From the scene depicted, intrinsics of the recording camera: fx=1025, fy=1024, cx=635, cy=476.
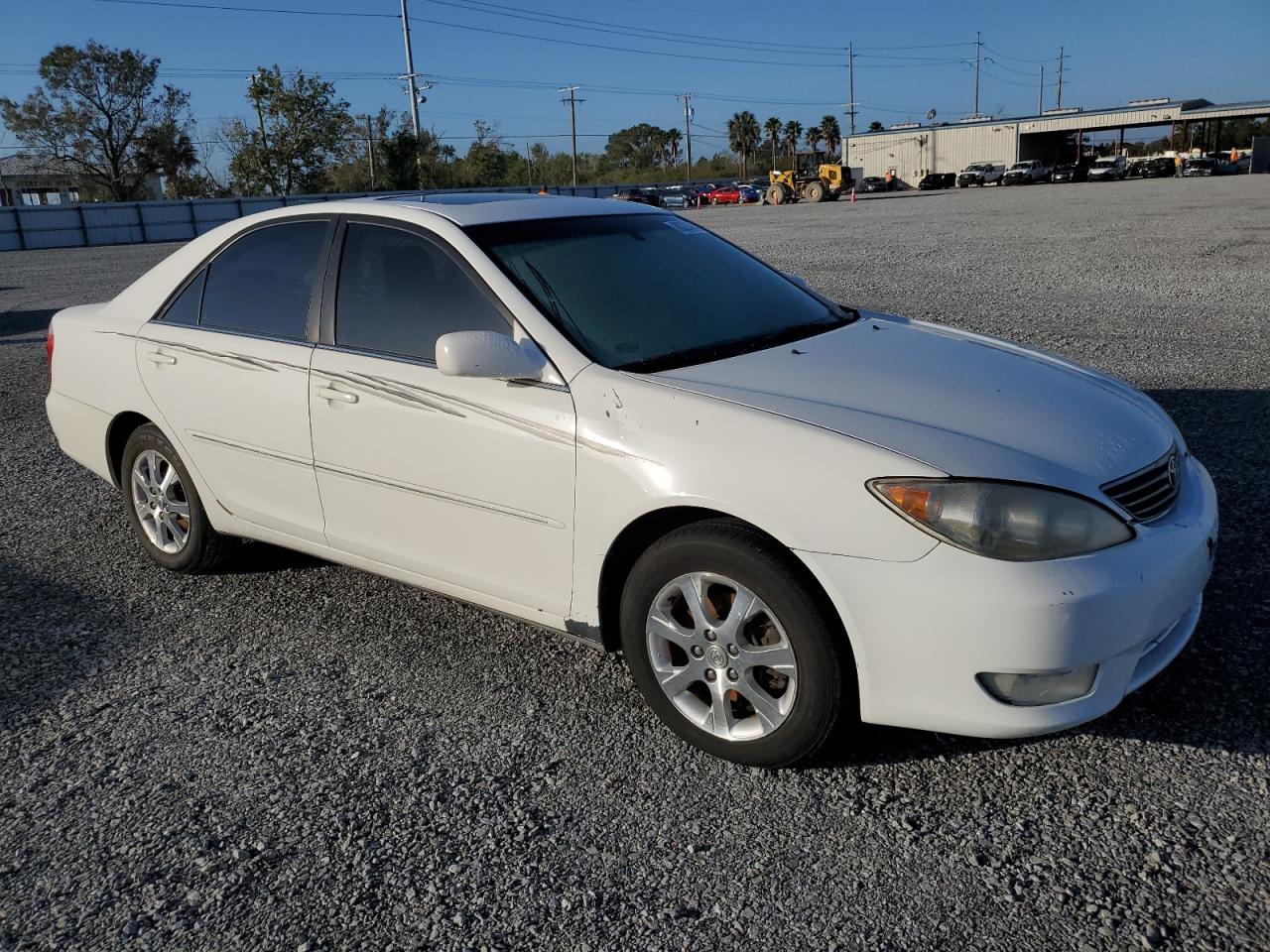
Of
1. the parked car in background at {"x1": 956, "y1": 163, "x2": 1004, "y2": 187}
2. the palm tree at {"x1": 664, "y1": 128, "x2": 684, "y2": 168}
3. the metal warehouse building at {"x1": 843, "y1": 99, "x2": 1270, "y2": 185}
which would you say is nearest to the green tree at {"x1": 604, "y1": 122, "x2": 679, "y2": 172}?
the palm tree at {"x1": 664, "y1": 128, "x2": 684, "y2": 168}

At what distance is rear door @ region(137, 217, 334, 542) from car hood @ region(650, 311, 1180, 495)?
5.14ft

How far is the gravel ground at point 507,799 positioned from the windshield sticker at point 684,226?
1738 millimetres

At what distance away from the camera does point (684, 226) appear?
4.30 m

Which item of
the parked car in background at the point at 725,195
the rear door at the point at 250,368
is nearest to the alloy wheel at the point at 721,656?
the rear door at the point at 250,368

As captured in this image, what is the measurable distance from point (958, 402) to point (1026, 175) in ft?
211

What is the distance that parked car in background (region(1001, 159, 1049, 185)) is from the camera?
6088 centimetres

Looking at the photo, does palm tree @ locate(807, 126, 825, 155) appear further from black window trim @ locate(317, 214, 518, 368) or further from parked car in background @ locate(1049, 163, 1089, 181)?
black window trim @ locate(317, 214, 518, 368)

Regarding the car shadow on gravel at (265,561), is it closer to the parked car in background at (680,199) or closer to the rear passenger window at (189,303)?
the rear passenger window at (189,303)

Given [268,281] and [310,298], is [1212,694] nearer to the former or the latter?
[310,298]

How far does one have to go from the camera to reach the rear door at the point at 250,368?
383cm

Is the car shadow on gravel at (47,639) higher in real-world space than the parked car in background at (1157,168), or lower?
lower

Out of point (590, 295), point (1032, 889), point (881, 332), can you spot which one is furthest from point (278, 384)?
point (1032, 889)

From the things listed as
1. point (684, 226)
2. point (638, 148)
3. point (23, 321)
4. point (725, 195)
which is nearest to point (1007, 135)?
point (725, 195)

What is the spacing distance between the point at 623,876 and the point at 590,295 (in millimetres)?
1854
